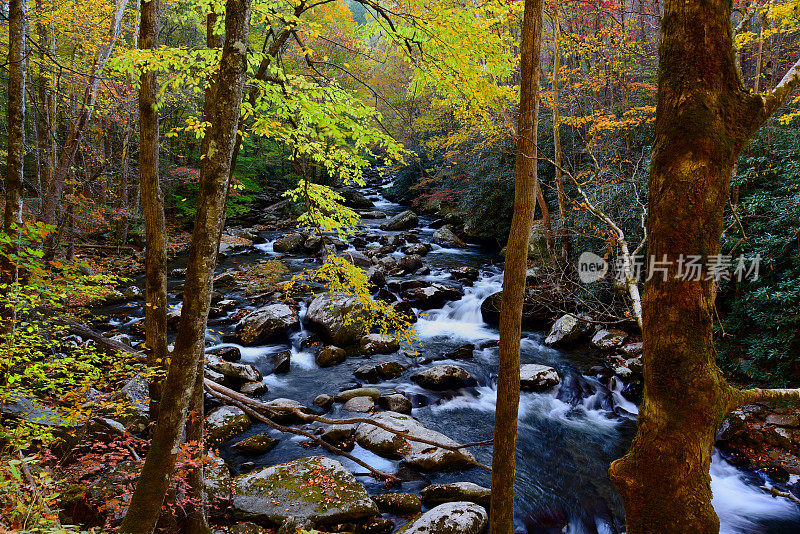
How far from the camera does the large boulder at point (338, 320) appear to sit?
10.3 metres

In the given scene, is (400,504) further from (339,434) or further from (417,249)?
(417,249)

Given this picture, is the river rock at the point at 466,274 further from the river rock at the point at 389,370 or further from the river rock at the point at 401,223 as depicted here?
the river rock at the point at 401,223

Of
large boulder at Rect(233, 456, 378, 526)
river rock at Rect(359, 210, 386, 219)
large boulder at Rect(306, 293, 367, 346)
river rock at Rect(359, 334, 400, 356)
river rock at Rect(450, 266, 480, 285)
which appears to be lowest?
large boulder at Rect(233, 456, 378, 526)

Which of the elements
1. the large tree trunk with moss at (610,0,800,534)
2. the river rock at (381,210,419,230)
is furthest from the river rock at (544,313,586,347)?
the river rock at (381,210,419,230)

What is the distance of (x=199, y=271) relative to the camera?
3047 mm

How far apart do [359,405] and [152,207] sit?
4.88 m

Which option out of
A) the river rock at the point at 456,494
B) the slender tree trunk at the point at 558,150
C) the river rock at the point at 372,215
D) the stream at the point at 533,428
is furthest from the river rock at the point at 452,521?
the river rock at the point at 372,215

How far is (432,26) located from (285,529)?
226 inches

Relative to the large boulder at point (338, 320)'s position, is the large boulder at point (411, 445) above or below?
below

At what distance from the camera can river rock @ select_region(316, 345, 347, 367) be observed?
9.66 metres

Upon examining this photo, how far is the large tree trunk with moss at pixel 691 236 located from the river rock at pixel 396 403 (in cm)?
613

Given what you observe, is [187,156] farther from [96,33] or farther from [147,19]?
[147,19]

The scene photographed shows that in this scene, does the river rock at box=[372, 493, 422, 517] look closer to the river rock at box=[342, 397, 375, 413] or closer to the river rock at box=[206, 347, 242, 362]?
the river rock at box=[342, 397, 375, 413]

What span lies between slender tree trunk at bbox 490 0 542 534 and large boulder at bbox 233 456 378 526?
234 cm
